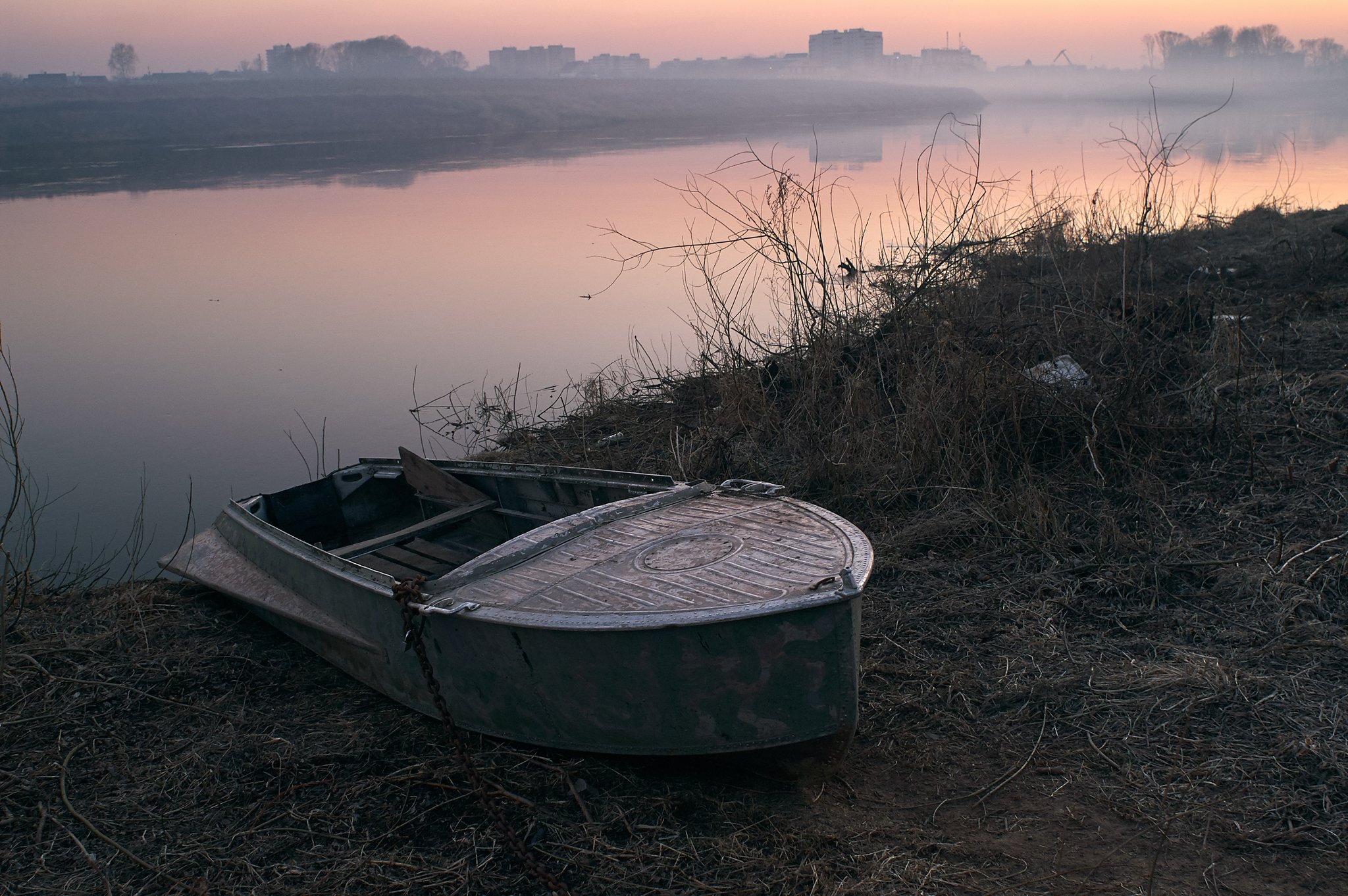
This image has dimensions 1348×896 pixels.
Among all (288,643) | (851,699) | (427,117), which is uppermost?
(427,117)

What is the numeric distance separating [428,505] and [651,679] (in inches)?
118

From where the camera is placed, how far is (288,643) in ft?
17.1

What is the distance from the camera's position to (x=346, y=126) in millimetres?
43594

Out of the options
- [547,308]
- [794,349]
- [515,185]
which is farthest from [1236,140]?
[794,349]

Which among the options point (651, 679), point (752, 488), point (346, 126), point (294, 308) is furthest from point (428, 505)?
point (346, 126)

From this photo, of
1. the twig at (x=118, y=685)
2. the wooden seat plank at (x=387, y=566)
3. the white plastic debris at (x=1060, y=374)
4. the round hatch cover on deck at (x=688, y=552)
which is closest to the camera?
the round hatch cover on deck at (x=688, y=552)

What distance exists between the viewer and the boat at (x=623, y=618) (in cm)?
335

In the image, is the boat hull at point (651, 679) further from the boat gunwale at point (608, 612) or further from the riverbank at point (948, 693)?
the riverbank at point (948, 693)

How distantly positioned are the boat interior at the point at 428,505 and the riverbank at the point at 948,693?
687 mm

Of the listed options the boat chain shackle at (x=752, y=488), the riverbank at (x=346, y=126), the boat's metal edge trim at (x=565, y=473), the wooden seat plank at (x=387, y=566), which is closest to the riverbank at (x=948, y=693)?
the wooden seat plank at (x=387, y=566)

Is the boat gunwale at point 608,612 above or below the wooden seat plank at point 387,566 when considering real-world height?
above

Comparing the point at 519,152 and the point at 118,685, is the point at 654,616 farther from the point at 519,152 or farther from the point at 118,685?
the point at 519,152

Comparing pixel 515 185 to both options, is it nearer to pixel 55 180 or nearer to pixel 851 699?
pixel 55 180

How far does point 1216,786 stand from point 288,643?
14.2ft
